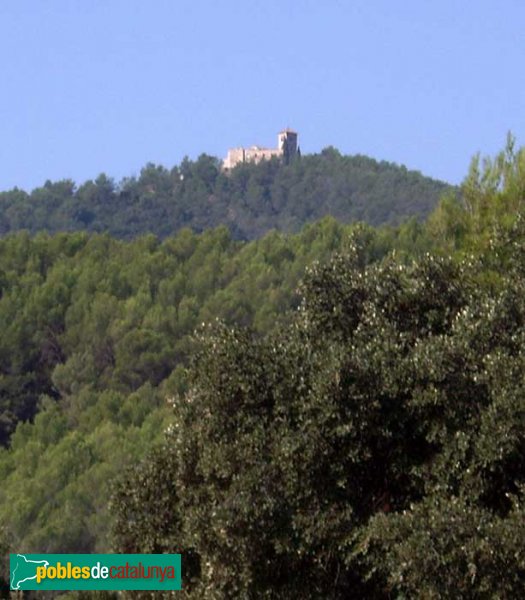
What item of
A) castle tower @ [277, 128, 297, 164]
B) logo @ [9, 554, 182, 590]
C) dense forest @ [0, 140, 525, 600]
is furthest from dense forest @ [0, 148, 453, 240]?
dense forest @ [0, 140, 525, 600]

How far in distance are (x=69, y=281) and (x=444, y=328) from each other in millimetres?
40965

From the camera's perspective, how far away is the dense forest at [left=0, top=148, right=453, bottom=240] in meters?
114

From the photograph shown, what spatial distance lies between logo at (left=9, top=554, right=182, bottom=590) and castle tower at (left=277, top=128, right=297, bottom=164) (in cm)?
12217

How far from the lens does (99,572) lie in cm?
1174

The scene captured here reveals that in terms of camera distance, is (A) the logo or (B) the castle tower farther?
(B) the castle tower

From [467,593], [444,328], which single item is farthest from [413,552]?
[444,328]

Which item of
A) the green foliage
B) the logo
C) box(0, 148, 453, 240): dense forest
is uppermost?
box(0, 148, 453, 240): dense forest

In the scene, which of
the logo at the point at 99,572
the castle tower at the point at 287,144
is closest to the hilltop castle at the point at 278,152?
the castle tower at the point at 287,144

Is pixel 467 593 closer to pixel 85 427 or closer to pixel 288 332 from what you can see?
pixel 288 332

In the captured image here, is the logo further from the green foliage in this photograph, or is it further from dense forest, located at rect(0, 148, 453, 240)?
dense forest, located at rect(0, 148, 453, 240)

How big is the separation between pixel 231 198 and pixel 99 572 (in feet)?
375

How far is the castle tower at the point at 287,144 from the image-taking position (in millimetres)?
135250

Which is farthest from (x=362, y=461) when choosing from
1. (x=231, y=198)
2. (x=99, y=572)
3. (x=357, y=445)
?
(x=231, y=198)

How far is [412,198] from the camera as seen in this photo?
11300 cm
